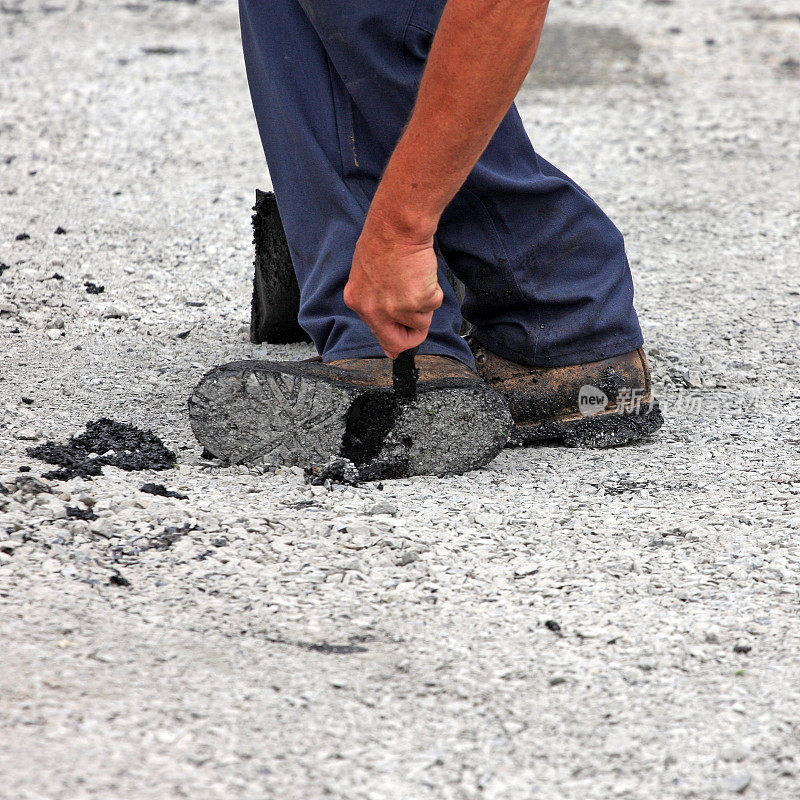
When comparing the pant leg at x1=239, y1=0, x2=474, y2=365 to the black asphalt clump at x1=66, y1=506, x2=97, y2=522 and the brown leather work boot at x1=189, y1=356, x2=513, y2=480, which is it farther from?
the black asphalt clump at x1=66, y1=506, x2=97, y2=522

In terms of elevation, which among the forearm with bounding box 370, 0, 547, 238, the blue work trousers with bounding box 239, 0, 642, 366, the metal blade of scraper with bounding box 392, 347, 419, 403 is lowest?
the metal blade of scraper with bounding box 392, 347, 419, 403

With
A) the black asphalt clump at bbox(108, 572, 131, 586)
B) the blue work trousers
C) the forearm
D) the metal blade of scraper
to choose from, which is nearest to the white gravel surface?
the black asphalt clump at bbox(108, 572, 131, 586)

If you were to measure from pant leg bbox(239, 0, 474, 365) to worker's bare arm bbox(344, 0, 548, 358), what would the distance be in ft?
0.78

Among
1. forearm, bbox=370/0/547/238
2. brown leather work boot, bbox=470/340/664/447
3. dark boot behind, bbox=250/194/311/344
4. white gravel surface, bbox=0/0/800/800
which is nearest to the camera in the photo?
white gravel surface, bbox=0/0/800/800

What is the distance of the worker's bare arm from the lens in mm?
1433

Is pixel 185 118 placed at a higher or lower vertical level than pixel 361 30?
lower

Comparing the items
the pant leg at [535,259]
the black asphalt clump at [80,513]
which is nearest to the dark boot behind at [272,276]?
the pant leg at [535,259]

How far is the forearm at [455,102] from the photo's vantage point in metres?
1.42

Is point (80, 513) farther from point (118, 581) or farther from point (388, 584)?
point (388, 584)

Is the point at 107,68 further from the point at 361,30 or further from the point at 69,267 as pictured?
the point at 361,30

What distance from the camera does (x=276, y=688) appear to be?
4.11 ft

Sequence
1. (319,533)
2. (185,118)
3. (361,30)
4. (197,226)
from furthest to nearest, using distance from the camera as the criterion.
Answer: (185,118), (197,226), (361,30), (319,533)

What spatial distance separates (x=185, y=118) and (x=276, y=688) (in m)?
3.58

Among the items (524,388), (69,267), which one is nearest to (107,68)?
(69,267)
